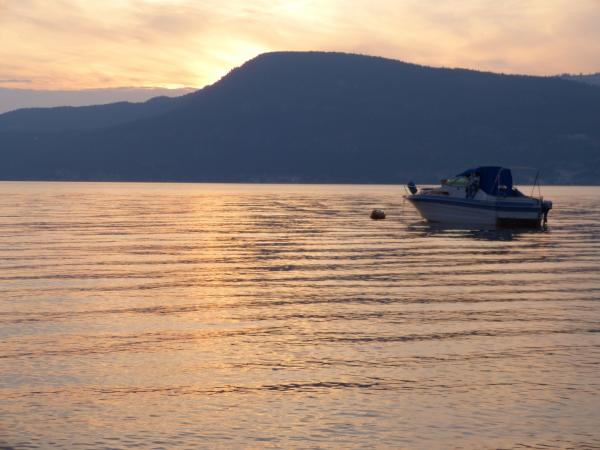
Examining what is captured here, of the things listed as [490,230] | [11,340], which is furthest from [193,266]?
[490,230]

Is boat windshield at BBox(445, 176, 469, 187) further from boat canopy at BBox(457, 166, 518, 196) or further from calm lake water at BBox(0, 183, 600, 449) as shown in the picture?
calm lake water at BBox(0, 183, 600, 449)

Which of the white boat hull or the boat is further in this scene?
the boat

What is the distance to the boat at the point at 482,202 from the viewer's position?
189 feet

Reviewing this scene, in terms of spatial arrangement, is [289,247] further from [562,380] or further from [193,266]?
[562,380]

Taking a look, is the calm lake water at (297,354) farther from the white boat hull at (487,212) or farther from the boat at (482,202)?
the boat at (482,202)

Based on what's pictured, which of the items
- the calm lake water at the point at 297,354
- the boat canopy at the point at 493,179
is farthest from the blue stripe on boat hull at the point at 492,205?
the calm lake water at the point at 297,354

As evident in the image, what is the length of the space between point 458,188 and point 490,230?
5.81 m

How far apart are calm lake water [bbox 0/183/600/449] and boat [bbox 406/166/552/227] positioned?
996 inches

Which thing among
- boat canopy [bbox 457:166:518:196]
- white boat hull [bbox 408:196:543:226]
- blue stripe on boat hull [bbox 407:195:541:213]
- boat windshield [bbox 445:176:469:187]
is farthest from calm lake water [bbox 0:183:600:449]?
boat windshield [bbox 445:176:469:187]

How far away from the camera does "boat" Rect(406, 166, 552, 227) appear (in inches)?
2263

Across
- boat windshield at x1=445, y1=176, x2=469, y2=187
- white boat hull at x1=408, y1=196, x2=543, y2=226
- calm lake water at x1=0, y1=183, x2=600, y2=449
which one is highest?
boat windshield at x1=445, y1=176, x2=469, y2=187

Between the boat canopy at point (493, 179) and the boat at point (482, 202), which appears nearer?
the boat at point (482, 202)

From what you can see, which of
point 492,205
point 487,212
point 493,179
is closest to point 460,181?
point 493,179

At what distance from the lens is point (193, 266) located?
30.8m
